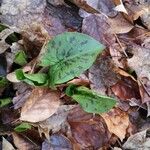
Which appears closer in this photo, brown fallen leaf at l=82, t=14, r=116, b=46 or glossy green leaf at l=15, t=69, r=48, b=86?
glossy green leaf at l=15, t=69, r=48, b=86

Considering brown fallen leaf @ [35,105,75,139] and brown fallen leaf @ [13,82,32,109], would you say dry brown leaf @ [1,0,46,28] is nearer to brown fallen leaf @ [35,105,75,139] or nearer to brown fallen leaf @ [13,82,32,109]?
A: brown fallen leaf @ [13,82,32,109]

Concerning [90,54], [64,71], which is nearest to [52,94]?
[64,71]

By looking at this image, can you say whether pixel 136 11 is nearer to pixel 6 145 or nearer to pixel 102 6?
pixel 102 6

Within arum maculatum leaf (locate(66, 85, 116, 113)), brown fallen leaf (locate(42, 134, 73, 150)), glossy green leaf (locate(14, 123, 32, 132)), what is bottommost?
brown fallen leaf (locate(42, 134, 73, 150))

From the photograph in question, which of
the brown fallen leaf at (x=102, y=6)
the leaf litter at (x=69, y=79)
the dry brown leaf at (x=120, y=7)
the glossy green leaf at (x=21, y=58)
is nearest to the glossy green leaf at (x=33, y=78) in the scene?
the leaf litter at (x=69, y=79)

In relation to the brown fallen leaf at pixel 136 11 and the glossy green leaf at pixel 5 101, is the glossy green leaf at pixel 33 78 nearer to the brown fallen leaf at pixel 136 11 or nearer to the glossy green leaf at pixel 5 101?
the glossy green leaf at pixel 5 101

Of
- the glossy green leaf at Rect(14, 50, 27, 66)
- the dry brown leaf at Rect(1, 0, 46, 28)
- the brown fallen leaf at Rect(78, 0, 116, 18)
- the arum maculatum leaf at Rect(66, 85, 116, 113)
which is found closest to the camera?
the arum maculatum leaf at Rect(66, 85, 116, 113)

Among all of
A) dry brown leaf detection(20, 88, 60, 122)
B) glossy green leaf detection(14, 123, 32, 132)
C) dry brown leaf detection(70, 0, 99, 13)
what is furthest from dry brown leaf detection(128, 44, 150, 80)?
glossy green leaf detection(14, 123, 32, 132)
